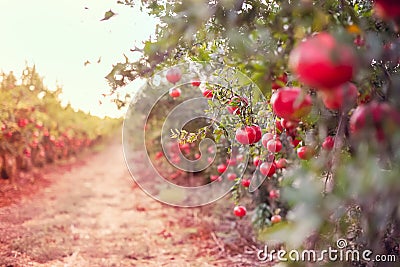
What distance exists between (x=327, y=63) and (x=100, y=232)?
4071mm

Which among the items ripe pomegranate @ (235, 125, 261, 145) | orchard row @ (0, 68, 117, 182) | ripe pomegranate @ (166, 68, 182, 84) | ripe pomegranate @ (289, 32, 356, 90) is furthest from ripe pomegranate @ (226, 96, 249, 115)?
orchard row @ (0, 68, 117, 182)

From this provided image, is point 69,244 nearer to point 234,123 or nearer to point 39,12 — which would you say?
point 39,12

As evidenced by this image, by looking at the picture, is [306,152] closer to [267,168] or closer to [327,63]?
[267,168]

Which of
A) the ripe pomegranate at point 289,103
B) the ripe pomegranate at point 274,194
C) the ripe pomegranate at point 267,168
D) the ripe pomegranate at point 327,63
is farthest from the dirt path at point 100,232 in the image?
the ripe pomegranate at point 327,63

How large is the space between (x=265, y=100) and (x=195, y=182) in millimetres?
4737

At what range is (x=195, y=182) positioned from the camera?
654cm

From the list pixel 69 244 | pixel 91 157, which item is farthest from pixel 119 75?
pixel 91 157

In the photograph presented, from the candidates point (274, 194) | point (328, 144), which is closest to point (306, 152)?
point (328, 144)

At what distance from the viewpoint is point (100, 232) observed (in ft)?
14.7

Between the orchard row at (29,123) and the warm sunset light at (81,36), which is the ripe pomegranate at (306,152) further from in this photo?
the orchard row at (29,123)

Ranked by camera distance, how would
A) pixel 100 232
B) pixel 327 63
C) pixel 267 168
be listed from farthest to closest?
pixel 100 232 < pixel 267 168 < pixel 327 63

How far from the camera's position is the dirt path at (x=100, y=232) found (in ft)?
11.6

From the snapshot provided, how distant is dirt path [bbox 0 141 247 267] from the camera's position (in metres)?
3.53

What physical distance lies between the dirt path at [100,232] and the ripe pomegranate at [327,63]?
2.96 m
